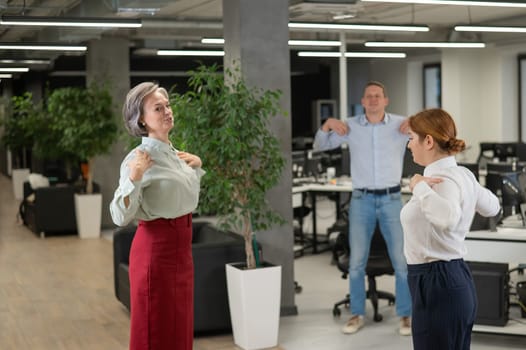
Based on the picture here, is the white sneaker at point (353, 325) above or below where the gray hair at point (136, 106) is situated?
below

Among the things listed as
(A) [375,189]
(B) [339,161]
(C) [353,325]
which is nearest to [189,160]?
(A) [375,189]

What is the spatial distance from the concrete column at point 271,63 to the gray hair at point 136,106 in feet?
11.3

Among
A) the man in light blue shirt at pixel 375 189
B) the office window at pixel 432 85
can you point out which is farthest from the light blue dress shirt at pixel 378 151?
the office window at pixel 432 85

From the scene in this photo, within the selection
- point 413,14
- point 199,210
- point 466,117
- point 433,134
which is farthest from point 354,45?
point 433,134

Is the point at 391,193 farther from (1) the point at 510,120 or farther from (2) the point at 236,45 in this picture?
(1) the point at 510,120

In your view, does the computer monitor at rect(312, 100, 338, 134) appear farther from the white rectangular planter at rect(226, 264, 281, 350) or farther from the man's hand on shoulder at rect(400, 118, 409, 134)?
the white rectangular planter at rect(226, 264, 281, 350)

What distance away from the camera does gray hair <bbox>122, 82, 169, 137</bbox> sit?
357 cm

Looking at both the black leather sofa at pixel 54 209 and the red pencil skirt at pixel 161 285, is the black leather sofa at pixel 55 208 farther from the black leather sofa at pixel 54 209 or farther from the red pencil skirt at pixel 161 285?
the red pencil skirt at pixel 161 285

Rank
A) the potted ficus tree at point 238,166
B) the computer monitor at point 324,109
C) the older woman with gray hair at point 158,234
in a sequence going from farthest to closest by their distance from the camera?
the computer monitor at point 324,109, the potted ficus tree at point 238,166, the older woman with gray hair at point 158,234

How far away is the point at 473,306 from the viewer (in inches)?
137

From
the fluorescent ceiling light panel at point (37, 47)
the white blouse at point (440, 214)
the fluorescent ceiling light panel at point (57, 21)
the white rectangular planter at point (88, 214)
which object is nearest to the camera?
the white blouse at point (440, 214)

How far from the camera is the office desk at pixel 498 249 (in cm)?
630

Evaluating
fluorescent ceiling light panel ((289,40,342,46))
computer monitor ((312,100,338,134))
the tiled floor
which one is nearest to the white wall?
fluorescent ceiling light panel ((289,40,342,46))

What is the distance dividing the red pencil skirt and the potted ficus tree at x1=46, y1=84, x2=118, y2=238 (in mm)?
8788
